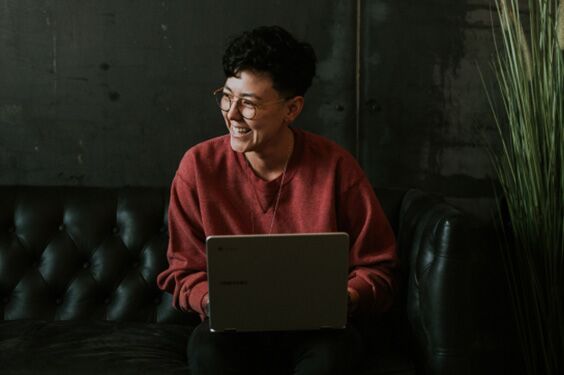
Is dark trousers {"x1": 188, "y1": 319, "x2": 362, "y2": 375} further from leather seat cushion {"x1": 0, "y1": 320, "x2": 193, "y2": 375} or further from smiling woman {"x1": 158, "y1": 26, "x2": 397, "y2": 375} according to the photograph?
leather seat cushion {"x1": 0, "y1": 320, "x2": 193, "y2": 375}

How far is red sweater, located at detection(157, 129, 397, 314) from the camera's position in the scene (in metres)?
1.96

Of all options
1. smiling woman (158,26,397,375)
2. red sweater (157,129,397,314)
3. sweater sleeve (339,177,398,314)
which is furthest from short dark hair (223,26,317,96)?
sweater sleeve (339,177,398,314)

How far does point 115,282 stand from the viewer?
2.27 m

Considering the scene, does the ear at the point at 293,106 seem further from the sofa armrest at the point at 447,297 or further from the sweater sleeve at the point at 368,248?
the sofa armrest at the point at 447,297

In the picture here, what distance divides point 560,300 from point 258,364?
1023mm

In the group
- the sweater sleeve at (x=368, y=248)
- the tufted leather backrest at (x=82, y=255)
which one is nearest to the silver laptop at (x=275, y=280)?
the sweater sleeve at (x=368, y=248)

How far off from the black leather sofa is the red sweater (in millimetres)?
125

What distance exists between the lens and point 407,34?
2.55 meters

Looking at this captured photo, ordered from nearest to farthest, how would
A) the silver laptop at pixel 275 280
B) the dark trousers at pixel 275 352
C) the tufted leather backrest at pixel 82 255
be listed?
the silver laptop at pixel 275 280
the dark trousers at pixel 275 352
the tufted leather backrest at pixel 82 255

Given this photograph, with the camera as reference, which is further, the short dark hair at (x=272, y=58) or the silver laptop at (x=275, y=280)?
the short dark hair at (x=272, y=58)

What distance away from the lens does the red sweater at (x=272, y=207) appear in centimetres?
196

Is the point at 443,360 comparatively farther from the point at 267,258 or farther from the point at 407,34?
the point at 407,34

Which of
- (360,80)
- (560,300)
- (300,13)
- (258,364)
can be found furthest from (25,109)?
(560,300)

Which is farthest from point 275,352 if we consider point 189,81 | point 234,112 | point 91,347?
point 189,81
